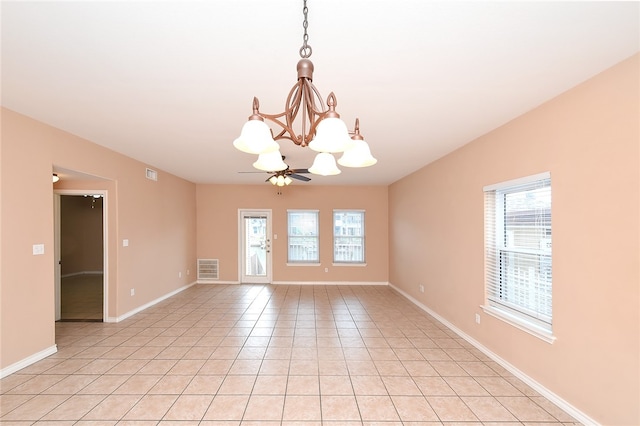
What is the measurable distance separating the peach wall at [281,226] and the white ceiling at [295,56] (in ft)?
14.1

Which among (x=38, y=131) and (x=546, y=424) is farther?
(x=38, y=131)

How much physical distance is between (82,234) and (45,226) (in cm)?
726

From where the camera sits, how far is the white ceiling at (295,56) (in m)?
1.48

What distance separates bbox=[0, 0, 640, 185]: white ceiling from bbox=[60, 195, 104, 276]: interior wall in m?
7.36

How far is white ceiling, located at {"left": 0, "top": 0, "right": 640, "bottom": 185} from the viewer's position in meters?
1.48

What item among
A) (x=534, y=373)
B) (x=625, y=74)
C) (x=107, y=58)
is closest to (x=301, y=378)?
(x=534, y=373)

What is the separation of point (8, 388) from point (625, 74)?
556 centimetres

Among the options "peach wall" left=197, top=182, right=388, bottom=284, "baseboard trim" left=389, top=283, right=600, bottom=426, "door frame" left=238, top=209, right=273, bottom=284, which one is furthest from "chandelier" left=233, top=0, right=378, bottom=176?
"door frame" left=238, top=209, right=273, bottom=284

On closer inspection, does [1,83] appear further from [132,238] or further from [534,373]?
[534,373]

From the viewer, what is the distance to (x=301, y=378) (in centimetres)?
277

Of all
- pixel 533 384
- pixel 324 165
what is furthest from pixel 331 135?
pixel 533 384

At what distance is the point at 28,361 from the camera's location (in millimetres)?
2955

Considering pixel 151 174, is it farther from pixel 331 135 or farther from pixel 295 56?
pixel 331 135

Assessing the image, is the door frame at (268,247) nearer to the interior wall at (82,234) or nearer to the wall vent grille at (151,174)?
the wall vent grille at (151,174)
